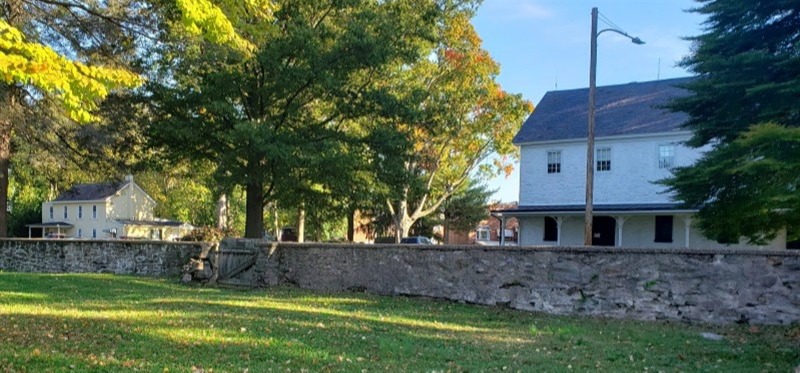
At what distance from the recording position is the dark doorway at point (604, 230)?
24828 mm

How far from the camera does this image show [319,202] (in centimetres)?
2102

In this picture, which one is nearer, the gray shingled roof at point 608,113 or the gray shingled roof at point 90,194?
the gray shingled roof at point 608,113

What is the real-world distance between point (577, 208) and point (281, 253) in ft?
41.4

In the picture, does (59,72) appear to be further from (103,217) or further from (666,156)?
(103,217)

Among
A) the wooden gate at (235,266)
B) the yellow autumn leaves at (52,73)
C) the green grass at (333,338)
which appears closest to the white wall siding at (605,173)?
the wooden gate at (235,266)

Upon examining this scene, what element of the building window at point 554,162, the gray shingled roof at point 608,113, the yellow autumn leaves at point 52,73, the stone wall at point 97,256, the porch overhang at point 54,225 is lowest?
the porch overhang at point 54,225

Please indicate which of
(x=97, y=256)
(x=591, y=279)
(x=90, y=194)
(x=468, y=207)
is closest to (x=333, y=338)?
(x=591, y=279)

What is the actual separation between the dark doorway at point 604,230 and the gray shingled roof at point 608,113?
3.29 m

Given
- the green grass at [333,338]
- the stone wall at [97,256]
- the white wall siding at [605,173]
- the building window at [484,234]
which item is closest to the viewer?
the green grass at [333,338]

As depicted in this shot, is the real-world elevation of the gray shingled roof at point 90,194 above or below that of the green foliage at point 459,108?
below

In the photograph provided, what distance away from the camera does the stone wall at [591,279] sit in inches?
433

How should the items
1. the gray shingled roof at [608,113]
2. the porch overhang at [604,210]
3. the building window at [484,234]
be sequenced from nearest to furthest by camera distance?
the porch overhang at [604,210], the gray shingled roof at [608,113], the building window at [484,234]

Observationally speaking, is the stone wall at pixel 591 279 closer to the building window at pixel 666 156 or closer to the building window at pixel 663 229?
the building window at pixel 663 229

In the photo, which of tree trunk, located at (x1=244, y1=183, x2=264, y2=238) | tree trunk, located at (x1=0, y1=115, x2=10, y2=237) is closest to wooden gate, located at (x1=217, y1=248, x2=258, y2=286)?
tree trunk, located at (x1=244, y1=183, x2=264, y2=238)
